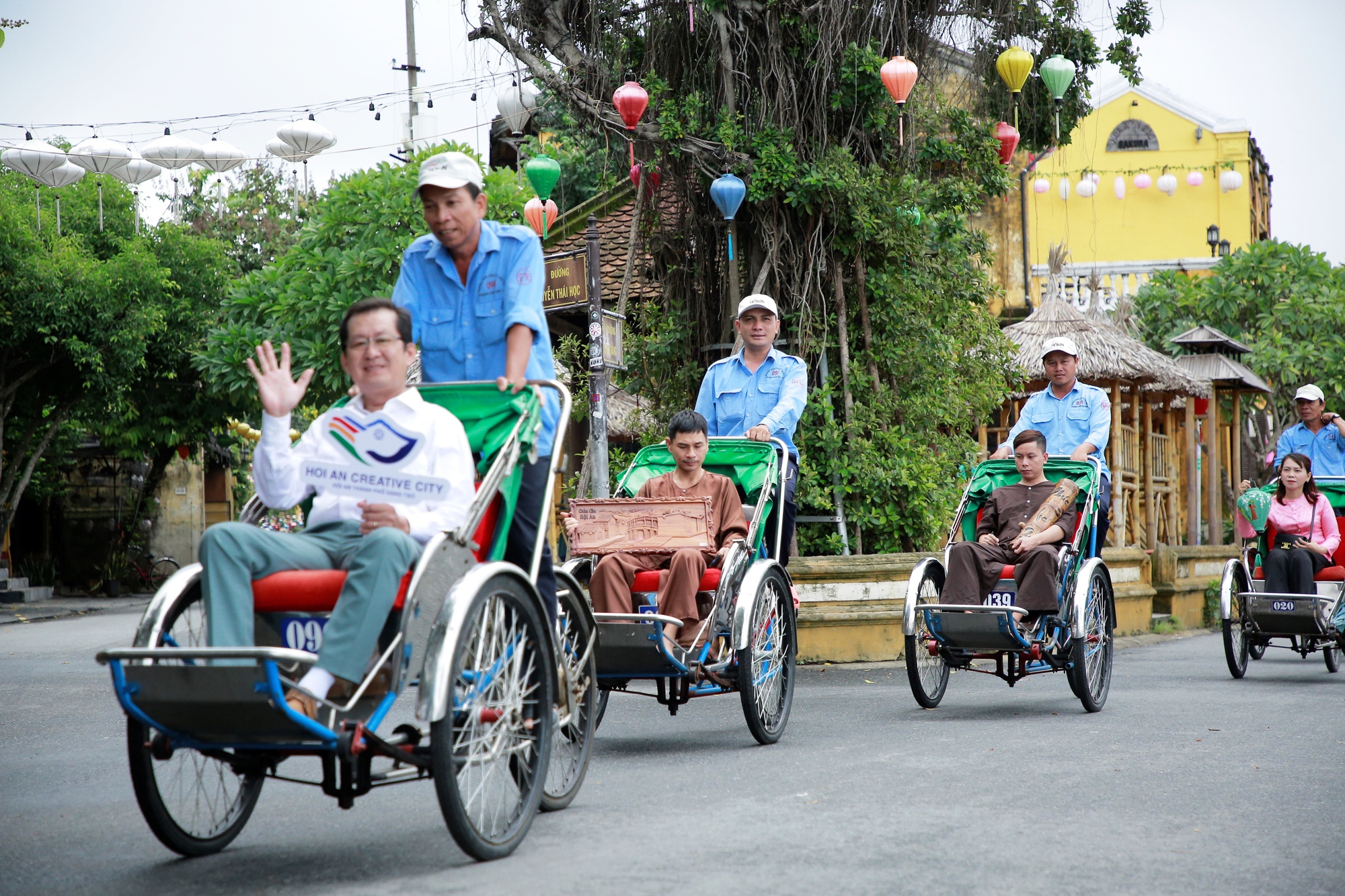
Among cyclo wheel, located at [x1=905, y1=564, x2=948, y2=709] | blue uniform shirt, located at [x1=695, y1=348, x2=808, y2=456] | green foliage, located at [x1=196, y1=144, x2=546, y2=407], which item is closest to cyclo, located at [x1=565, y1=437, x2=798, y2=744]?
blue uniform shirt, located at [x1=695, y1=348, x2=808, y2=456]

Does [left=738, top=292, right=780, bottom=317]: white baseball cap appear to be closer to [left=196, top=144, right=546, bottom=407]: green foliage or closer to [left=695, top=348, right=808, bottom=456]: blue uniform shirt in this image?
[left=695, top=348, right=808, bottom=456]: blue uniform shirt

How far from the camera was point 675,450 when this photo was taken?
7.27 m

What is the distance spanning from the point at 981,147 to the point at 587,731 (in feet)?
28.5

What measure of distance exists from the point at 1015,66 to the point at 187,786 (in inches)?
374

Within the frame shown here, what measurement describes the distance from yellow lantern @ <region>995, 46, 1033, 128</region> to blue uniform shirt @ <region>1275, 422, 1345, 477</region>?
370cm

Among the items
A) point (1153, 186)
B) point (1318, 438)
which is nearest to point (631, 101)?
point (1318, 438)

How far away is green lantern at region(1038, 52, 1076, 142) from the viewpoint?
12.0m

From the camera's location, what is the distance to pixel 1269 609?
10.4m

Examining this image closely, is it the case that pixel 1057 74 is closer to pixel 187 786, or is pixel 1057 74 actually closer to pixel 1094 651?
pixel 1094 651

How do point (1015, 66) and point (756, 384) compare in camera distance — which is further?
point (1015, 66)

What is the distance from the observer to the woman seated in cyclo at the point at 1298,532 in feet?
34.2

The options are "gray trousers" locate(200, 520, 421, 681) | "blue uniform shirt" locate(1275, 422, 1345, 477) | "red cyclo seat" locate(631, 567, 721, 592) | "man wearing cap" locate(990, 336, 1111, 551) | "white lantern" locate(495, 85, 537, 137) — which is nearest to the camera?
"gray trousers" locate(200, 520, 421, 681)

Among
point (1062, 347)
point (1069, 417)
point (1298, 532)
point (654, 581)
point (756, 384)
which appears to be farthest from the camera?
point (1298, 532)

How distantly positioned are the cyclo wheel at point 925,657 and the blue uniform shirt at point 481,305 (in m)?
3.58
